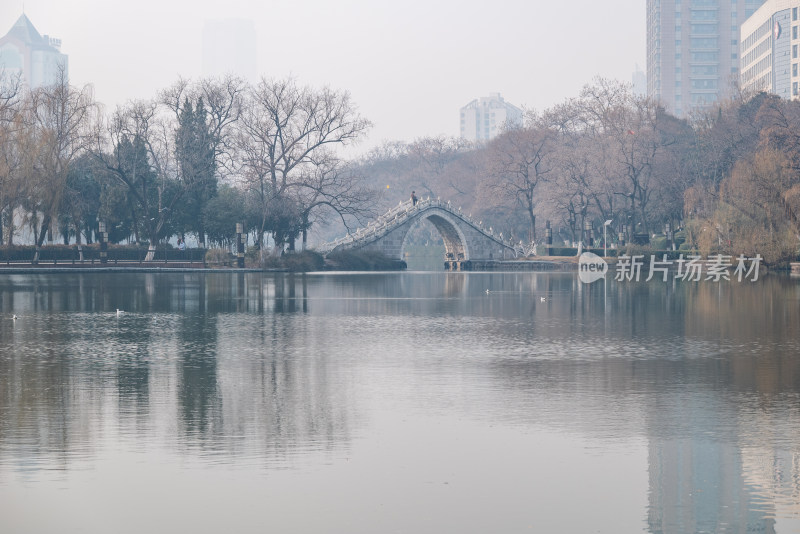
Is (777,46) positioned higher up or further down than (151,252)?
higher up

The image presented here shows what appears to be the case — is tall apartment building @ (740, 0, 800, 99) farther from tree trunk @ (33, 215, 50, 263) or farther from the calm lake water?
the calm lake water

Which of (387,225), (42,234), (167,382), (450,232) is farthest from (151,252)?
(167,382)

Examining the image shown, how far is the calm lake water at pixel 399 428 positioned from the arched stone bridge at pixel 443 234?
63001 millimetres

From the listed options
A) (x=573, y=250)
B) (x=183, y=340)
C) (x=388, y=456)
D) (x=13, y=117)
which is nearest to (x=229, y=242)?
(x=13, y=117)

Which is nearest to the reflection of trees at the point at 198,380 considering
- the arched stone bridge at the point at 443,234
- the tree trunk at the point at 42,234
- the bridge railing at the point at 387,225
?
the tree trunk at the point at 42,234

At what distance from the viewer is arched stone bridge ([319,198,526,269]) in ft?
305

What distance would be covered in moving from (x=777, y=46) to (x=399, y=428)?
6135 inches

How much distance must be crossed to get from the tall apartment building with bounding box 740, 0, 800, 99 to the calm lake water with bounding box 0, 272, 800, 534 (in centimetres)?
12566

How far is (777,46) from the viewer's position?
155 m

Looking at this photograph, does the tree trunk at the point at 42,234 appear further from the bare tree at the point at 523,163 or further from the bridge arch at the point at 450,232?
the bare tree at the point at 523,163

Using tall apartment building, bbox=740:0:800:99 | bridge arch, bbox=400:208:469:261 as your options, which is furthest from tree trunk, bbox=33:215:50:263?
tall apartment building, bbox=740:0:800:99

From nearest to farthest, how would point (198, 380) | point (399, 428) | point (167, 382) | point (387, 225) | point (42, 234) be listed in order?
point (399, 428) → point (167, 382) → point (198, 380) → point (42, 234) → point (387, 225)

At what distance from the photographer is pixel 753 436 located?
13320 millimetres

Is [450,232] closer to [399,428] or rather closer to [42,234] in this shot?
[42,234]
